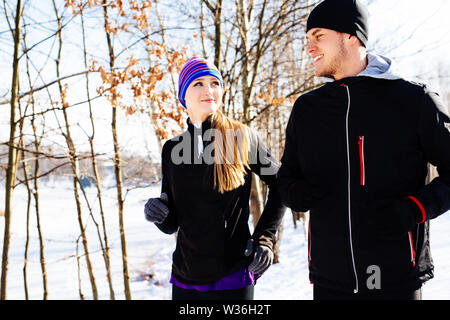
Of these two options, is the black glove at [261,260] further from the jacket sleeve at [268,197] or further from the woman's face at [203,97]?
the woman's face at [203,97]

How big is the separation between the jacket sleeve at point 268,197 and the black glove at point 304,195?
24cm

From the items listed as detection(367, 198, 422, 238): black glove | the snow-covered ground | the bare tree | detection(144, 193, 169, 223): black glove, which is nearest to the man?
detection(367, 198, 422, 238): black glove

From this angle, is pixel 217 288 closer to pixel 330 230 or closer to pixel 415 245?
pixel 330 230

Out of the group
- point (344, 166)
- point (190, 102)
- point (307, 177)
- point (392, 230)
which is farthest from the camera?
point (190, 102)

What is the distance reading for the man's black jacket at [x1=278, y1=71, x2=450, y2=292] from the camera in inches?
50.0

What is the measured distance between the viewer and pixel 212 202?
166 centimetres

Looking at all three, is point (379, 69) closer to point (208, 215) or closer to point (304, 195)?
point (304, 195)

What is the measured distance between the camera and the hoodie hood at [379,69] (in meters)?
1.34

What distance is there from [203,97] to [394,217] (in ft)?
3.80

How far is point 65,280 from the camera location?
10805 mm

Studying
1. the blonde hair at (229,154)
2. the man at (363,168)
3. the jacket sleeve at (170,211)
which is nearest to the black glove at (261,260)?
the man at (363,168)
